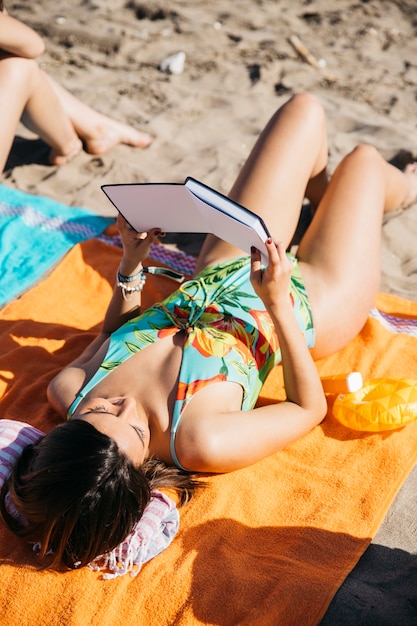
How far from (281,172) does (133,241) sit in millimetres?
859

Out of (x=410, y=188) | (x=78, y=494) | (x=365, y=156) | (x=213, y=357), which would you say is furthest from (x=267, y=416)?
(x=410, y=188)

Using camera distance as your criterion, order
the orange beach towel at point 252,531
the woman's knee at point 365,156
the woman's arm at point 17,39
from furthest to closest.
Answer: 1. the woman's arm at point 17,39
2. the woman's knee at point 365,156
3. the orange beach towel at point 252,531

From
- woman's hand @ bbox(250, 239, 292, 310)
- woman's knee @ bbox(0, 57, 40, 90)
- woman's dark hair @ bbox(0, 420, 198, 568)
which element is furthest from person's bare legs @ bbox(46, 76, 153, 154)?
woman's dark hair @ bbox(0, 420, 198, 568)

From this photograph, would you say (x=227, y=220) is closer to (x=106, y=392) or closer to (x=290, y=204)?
(x=106, y=392)

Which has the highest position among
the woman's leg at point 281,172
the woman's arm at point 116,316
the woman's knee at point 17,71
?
the woman's leg at point 281,172

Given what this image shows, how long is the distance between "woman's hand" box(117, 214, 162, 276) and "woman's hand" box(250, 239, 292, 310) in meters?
0.54

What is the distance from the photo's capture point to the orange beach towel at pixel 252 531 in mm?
2201

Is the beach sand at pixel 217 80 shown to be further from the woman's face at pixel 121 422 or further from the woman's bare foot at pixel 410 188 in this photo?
the woman's face at pixel 121 422

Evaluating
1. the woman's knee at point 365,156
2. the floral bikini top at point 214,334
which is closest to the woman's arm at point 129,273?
the floral bikini top at point 214,334

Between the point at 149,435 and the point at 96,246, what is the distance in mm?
1761

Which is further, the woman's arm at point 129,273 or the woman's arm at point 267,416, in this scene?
the woman's arm at point 129,273

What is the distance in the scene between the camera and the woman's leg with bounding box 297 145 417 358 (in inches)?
121

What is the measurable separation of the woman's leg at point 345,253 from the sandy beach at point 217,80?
1.69 ft

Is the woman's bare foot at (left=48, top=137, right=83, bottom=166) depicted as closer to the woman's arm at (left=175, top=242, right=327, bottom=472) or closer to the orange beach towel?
the orange beach towel
